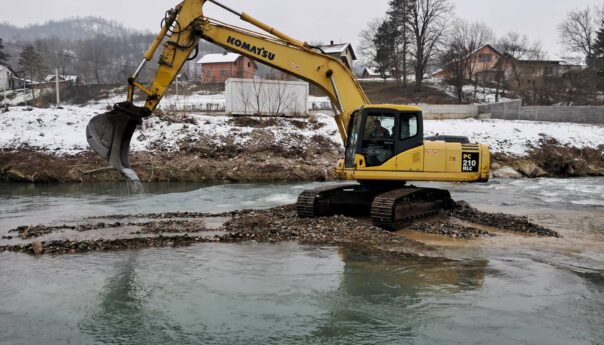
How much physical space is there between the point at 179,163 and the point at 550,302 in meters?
19.9

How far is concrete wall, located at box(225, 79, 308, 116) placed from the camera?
34.2 metres

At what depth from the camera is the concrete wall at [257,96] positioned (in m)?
34.2

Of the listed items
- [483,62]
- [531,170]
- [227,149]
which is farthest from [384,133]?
[483,62]

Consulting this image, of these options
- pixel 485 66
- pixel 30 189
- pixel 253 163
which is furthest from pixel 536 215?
pixel 485 66

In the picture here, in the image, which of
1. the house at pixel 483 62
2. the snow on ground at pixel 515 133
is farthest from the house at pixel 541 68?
the snow on ground at pixel 515 133

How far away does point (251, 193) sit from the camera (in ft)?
66.9

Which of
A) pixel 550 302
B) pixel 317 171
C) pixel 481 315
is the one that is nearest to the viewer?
pixel 481 315

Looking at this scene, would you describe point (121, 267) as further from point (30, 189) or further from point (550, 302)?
point (30, 189)

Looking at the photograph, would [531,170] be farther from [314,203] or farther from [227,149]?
[314,203]

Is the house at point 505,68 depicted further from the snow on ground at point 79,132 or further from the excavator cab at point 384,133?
the excavator cab at point 384,133

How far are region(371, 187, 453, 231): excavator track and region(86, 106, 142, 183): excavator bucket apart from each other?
536 cm

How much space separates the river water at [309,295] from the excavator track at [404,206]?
654 mm

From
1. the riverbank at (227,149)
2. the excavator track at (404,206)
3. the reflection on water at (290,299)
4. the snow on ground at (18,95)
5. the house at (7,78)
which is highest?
the house at (7,78)

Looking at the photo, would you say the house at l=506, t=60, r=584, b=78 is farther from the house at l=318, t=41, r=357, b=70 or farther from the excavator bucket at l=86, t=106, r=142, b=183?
the excavator bucket at l=86, t=106, r=142, b=183
